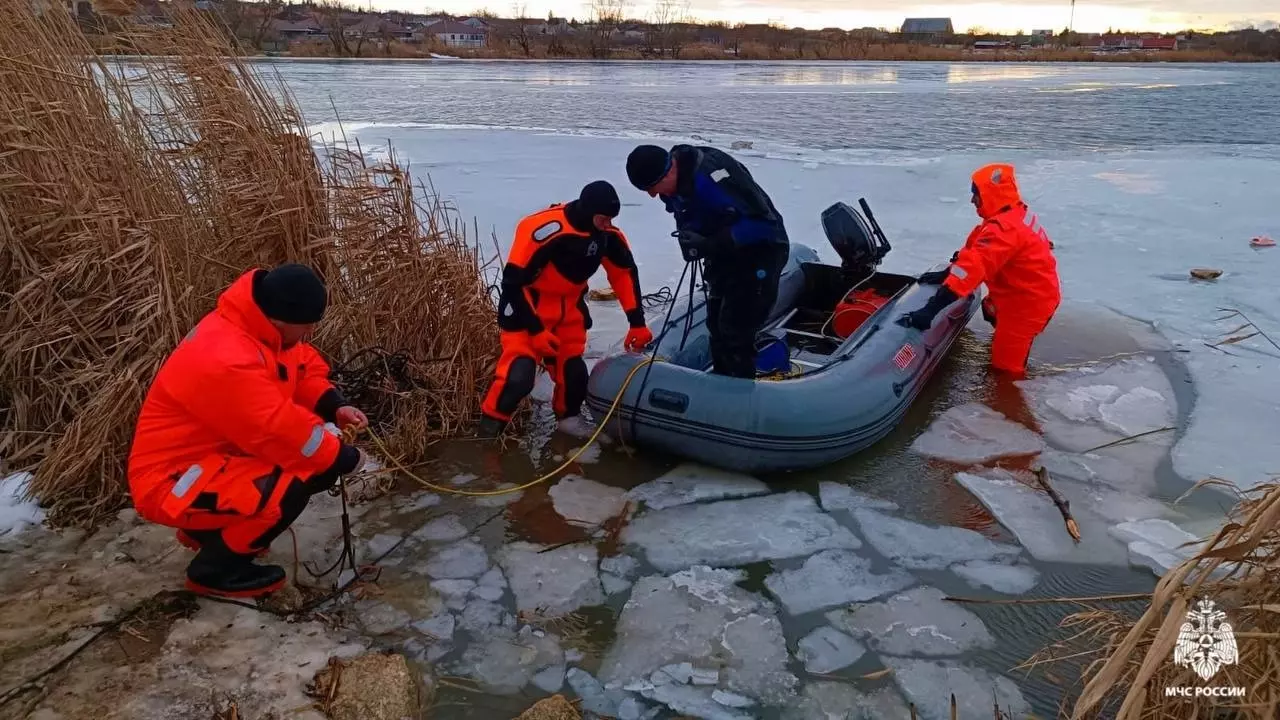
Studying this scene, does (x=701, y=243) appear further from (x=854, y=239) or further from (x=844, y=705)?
(x=844, y=705)

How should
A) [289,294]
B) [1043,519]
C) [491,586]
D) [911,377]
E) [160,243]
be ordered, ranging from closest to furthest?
[289,294]
[491,586]
[1043,519]
[160,243]
[911,377]

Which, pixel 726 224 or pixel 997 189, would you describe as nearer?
pixel 726 224

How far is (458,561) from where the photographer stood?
3.16 meters

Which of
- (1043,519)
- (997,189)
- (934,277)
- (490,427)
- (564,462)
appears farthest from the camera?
(934,277)

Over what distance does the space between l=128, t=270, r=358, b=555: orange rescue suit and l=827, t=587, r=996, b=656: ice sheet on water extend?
5.89 feet

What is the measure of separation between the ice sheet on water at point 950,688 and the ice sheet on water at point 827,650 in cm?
11

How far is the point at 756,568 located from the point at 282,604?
1.68 meters

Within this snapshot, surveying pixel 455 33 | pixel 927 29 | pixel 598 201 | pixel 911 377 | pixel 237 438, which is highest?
pixel 927 29

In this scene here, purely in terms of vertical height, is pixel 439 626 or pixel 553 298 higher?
pixel 553 298

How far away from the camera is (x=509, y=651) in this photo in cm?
269

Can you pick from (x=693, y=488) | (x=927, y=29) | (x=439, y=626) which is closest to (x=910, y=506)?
(x=693, y=488)

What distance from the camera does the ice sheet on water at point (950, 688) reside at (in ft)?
8.01

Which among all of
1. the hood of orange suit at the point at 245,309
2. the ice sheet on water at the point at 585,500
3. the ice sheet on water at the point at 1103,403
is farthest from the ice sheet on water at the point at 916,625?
the hood of orange suit at the point at 245,309

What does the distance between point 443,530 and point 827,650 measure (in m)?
1.57
